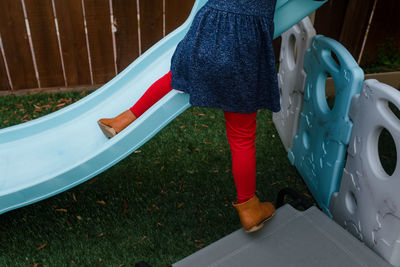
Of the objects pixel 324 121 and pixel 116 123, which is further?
pixel 324 121

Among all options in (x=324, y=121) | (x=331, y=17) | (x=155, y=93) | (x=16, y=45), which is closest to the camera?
(x=155, y=93)

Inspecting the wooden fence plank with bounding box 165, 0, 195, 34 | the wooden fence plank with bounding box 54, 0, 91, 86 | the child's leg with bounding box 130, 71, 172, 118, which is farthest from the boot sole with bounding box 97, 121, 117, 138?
the wooden fence plank with bounding box 165, 0, 195, 34

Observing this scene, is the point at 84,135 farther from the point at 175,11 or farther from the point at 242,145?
the point at 175,11

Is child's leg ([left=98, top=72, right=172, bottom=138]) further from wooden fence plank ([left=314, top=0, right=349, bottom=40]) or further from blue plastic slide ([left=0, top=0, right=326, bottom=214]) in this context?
wooden fence plank ([left=314, top=0, right=349, bottom=40])

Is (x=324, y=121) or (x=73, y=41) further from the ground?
(x=324, y=121)

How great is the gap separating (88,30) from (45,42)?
362mm

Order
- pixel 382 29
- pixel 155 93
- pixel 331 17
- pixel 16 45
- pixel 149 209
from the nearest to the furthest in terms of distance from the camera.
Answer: pixel 155 93 < pixel 149 209 < pixel 16 45 < pixel 331 17 < pixel 382 29

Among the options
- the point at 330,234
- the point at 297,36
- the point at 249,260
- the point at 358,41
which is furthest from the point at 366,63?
the point at 249,260

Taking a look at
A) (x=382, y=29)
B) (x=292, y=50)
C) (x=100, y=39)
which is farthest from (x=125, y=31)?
(x=382, y=29)

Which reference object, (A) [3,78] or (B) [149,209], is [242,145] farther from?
(A) [3,78]

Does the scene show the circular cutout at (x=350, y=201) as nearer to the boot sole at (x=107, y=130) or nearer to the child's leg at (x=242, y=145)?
the child's leg at (x=242, y=145)

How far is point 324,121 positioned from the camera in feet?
7.11

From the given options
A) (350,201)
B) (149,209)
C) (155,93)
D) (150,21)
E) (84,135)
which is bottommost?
(149,209)

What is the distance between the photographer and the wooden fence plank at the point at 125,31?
135 inches
